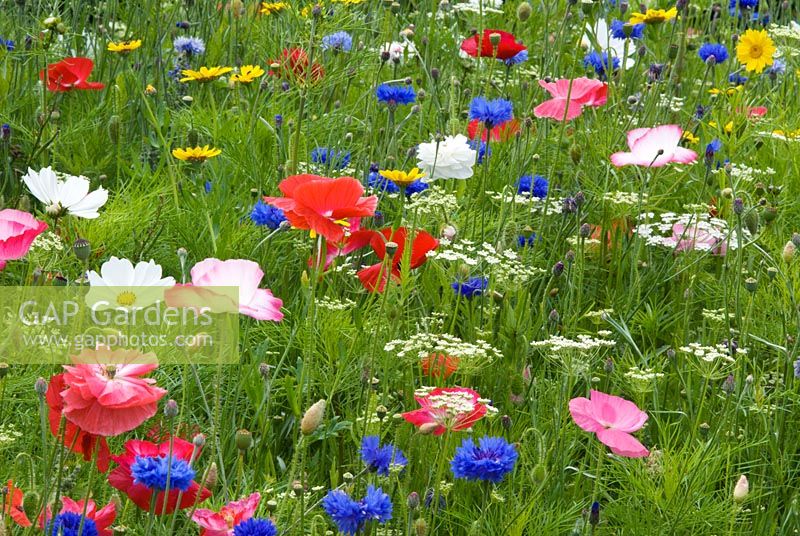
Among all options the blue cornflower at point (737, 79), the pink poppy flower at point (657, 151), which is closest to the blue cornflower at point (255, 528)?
the pink poppy flower at point (657, 151)

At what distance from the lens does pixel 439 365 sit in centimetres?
200

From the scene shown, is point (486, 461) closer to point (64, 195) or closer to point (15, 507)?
point (15, 507)

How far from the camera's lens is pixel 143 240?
2.33 metres

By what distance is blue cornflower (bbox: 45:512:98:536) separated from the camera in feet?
4.33

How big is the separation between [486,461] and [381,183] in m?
1.26

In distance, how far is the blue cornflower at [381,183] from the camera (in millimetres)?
2555

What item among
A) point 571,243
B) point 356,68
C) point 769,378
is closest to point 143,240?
point 356,68

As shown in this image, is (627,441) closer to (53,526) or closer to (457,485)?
(457,485)

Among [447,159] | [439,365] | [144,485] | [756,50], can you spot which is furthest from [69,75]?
[756,50]

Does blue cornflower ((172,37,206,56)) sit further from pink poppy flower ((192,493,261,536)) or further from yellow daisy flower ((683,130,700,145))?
pink poppy flower ((192,493,261,536))

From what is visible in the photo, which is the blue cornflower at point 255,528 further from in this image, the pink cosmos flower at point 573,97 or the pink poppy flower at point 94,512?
the pink cosmos flower at point 573,97

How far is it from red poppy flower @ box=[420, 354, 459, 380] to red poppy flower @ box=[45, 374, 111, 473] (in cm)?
65

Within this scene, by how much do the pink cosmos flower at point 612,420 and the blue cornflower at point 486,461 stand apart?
0.15m

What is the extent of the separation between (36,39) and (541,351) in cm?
169
